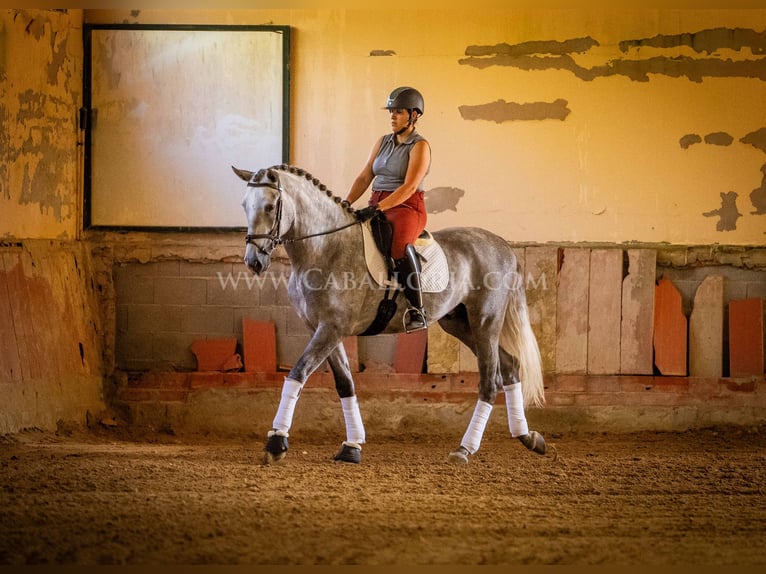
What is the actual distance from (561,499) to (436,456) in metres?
1.71

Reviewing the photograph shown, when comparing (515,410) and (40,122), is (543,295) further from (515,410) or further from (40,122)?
(40,122)

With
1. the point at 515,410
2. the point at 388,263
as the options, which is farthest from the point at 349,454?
the point at 388,263

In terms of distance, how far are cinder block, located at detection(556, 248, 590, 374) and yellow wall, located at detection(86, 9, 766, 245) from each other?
29 centimetres

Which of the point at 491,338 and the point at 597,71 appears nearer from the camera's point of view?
the point at 491,338

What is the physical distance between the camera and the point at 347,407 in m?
6.45

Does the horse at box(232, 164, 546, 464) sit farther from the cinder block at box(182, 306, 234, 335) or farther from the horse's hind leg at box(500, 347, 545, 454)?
the cinder block at box(182, 306, 234, 335)

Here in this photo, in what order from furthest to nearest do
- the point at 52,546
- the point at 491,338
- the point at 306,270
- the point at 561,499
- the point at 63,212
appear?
the point at 63,212 < the point at 491,338 < the point at 306,270 < the point at 561,499 < the point at 52,546

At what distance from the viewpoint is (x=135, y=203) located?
305 inches

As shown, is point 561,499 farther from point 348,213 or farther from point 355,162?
point 355,162

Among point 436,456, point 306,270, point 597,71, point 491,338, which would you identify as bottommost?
point 436,456

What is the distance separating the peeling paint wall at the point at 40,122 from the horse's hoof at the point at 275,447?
2.46 meters

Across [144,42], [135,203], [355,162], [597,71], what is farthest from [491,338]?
[144,42]

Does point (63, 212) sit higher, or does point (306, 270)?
point (63, 212)

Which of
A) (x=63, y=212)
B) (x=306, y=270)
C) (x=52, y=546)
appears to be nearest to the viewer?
(x=52, y=546)
